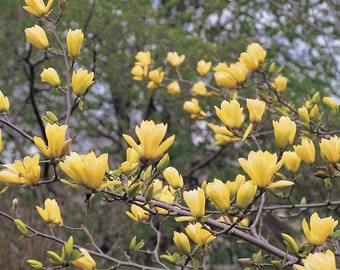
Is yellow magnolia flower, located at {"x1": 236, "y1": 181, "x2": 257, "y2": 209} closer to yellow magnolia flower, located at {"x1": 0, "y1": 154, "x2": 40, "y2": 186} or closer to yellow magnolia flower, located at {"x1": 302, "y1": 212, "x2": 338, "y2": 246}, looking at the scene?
yellow magnolia flower, located at {"x1": 302, "y1": 212, "x2": 338, "y2": 246}

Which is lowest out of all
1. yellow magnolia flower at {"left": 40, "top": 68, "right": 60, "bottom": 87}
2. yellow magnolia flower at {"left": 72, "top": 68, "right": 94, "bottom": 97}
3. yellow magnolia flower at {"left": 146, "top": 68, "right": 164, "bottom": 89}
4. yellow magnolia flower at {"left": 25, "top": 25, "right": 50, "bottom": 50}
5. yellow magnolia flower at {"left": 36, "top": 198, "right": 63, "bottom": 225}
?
yellow magnolia flower at {"left": 146, "top": 68, "right": 164, "bottom": 89}

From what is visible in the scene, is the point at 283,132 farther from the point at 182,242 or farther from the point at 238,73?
the point at 238,73

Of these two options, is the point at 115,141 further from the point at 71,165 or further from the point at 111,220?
the point at 71,165

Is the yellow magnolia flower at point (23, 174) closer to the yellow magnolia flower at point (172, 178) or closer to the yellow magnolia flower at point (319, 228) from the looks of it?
the yellow magnolia flower at point (172, 178)

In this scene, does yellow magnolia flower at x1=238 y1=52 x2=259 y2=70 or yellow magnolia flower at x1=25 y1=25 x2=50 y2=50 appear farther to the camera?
yellow magnolia flower at x1=238 y1=52 x2=259 y2=70

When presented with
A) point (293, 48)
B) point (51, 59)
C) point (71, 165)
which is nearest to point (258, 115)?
point (71, 165)

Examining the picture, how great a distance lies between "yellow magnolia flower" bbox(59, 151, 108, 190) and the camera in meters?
1.32

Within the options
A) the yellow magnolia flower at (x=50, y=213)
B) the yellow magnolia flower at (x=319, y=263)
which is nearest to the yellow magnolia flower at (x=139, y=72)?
the yellow magnolia flower at (x=50, y=213)

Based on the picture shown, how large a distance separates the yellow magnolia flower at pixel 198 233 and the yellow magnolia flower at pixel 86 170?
410mm

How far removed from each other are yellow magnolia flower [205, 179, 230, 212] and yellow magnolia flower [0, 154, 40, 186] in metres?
0.47

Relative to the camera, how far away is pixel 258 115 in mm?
1789

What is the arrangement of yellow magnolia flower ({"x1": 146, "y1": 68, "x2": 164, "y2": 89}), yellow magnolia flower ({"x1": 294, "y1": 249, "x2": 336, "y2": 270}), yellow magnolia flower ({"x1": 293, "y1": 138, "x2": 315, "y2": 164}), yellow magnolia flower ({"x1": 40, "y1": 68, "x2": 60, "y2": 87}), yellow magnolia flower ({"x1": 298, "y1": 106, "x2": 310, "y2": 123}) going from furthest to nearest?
yellow magnolia flower ({"x1": 146, "y1": 68, "x2": 164, "y2": 89}) → yellow magnolia flower ({"x1": 298, "y1": 106, "x2": 310, "y2": 123}) → yellow magnolia flower ({"x1": 293, "y1": 138, "x2": 315, "y2": 164}) → yellow magnolia flower ({"x1": 40, "y1": 68, "x2": 60, "y2": 87}) → yellow magnolia flower ({"x1": 294, "y1": 249, "x2": 336, "y2": 270})

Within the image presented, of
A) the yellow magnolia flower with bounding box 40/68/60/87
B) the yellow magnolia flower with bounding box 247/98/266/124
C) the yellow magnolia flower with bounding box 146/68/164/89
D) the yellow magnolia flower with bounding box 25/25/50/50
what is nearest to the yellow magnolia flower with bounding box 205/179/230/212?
the yellow magnolia flower with bounding box 247/98/266/124

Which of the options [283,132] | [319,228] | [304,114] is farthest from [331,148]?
[304,114]
